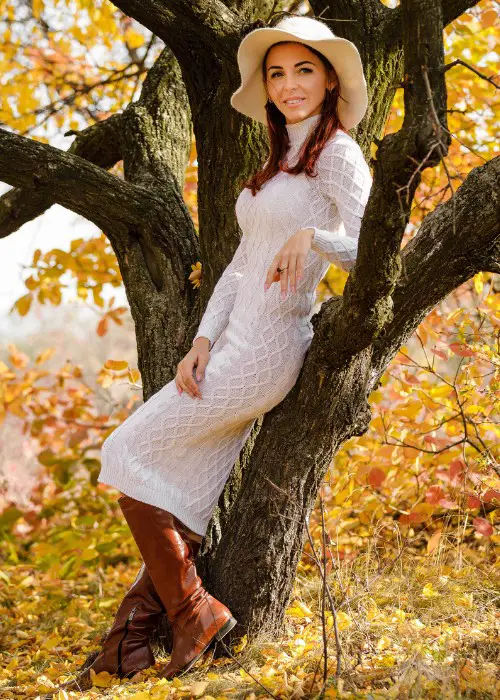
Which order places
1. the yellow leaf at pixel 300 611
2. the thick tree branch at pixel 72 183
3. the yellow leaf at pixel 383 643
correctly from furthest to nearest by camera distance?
1. the thick tree branch at pixel 72 183
2. the yellow leaf at pixel 300 611
3. the yellow leaf at pixel 383 643

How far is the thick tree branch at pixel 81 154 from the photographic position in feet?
10.8

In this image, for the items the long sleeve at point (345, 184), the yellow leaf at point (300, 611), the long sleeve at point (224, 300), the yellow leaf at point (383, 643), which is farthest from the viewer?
the yellow leaf at point (300, 611)

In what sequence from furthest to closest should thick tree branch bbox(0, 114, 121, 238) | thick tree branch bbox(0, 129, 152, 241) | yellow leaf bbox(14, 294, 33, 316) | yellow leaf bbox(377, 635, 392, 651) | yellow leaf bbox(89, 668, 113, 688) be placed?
yellow leaf bbox(14, 294, 33, 316)
thick tree branch bbox(0, 114, 121, 238)
thick tree branch bbox(0, 129, 152, 241)
yellow leaf bbox(89, 668, 113, 688)
yellow leaf bbox(377, 635, 392, 651)

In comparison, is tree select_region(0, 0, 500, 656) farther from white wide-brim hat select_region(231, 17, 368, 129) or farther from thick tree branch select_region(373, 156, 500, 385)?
white wide-brim hat select_region(231, 17, 368, 129)

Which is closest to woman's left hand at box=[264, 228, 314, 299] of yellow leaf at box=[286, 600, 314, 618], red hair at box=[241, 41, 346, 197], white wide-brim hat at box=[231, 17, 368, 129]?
red hair at box=[241, 41, 346, 197]

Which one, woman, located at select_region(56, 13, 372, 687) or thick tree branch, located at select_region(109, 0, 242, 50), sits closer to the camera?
woman, located at select_region(56, 13, 372, 687)

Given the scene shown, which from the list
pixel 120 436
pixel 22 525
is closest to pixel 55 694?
pixel 120 436

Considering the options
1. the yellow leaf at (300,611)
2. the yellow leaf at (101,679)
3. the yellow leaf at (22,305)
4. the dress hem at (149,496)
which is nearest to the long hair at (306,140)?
the dress hem at (149,496)

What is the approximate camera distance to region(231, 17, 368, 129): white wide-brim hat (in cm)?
216

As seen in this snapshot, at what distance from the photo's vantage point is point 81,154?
344 centimetres

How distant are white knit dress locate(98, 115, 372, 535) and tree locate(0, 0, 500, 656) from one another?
10 centimetres

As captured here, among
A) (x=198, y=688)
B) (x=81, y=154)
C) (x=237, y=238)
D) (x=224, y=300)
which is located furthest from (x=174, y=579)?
(x=81, y=154)

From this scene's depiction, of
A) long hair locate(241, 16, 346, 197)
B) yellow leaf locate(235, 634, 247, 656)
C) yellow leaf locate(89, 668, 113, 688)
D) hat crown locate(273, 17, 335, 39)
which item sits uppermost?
hat crown locate(273, 17, 335, 39)

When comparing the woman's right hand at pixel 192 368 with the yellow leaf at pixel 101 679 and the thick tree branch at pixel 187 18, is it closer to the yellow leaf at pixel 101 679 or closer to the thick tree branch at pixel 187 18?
the yellow leaf at pixel 101 679
